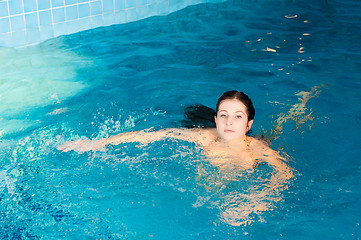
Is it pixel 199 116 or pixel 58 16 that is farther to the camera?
pixel 58 16

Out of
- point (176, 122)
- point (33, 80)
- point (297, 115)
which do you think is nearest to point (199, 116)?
→ point (176, 122)

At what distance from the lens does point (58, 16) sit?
796 cm

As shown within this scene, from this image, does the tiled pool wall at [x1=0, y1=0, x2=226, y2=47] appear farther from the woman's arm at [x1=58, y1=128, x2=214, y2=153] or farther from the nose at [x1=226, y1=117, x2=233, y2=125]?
the nose at [x1=226, y1=117, x2=233, y2=125]

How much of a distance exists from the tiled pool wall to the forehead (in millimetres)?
4726

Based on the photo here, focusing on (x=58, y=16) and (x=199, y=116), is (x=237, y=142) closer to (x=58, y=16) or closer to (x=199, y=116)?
(x=199, y=116)

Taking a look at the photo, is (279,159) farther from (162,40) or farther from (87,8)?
(87,8)

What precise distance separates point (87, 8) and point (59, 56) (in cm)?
149

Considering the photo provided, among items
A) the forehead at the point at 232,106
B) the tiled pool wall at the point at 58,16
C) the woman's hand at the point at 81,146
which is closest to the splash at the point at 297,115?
the forehead at the point at 232,106

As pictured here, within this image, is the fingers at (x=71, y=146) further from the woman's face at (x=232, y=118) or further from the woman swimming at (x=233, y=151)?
the woman's face at (x=232, y=118)

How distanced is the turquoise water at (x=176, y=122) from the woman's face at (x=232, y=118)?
14.3 inches

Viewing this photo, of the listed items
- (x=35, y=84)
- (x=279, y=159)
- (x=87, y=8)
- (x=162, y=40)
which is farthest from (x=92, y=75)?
(x=279, y=159)

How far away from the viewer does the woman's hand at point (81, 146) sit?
422cm

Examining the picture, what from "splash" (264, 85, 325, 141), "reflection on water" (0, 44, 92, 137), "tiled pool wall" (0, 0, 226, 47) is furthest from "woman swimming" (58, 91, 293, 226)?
"tiled pool wall" (0, 0, 226, 47)

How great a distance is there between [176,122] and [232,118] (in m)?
1.23
